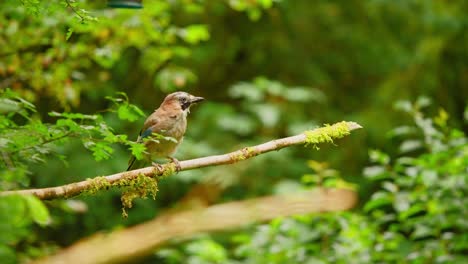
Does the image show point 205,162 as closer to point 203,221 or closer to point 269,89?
point 203,221

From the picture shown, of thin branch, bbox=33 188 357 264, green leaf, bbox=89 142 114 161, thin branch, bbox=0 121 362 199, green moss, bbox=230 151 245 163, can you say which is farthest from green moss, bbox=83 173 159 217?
thin branch, bbox=33 188 357 264

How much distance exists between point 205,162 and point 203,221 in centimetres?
266

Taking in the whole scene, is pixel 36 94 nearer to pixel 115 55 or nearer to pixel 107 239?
pixel 115 55

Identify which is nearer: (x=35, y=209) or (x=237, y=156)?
(x=35, y=209)

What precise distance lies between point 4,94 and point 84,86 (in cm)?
285

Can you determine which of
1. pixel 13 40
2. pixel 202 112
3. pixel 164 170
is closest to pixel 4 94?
pixel 164 170

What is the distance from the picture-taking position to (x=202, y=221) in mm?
5754

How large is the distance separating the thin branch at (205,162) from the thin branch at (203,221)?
1.49 meters

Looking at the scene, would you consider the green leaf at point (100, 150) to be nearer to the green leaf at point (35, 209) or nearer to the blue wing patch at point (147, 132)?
the green leaf at point (35, 209)

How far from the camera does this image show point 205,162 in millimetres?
3158

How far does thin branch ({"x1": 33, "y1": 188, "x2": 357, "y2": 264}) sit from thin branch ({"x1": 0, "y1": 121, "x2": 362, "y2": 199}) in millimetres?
1488

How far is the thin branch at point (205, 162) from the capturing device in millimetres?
2920

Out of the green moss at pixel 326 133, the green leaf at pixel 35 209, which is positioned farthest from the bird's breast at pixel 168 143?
the green leaf at pixel 35 209

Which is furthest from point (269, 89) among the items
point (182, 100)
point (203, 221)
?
point (182, 100)
